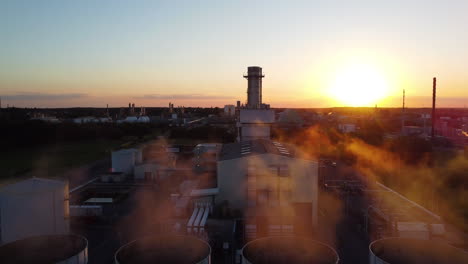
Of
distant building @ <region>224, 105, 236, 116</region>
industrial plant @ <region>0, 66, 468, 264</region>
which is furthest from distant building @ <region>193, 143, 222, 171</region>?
distant building @ <region>224, 105, 236, 116</region>

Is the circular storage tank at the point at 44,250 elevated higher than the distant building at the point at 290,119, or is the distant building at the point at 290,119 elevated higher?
the distant building at the point at 290,119

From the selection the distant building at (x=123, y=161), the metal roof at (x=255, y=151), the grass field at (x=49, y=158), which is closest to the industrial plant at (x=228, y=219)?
the metal roof at (x=255, y=151)

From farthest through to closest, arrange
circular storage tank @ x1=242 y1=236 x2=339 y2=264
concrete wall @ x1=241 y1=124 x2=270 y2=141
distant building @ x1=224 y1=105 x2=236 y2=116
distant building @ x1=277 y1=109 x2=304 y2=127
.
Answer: distant building @ x1=224 y1=105 x2=236 y2=116 < distant building @ x1=277 y1=109 x2=304 y2=127 < concrete wall @ x1=241 y1=124 x2=270 y2=141 < circular storage tank @ x1=242 y1=236 x2=339 y2=264

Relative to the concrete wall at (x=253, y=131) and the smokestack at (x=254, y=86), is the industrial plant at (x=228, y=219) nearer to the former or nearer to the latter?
the concrete wall at (x=253, y=131)

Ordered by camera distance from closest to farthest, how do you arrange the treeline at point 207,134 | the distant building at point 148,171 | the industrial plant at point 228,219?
the industrial plant at point 228,219
the distant building at point 148,171
the treeline at point 207,134

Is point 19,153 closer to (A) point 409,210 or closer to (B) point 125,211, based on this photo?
(B) point 125,211

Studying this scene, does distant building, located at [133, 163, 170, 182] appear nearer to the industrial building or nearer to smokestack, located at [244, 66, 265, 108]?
smokestack, located at [244, 66, 265, 108]
